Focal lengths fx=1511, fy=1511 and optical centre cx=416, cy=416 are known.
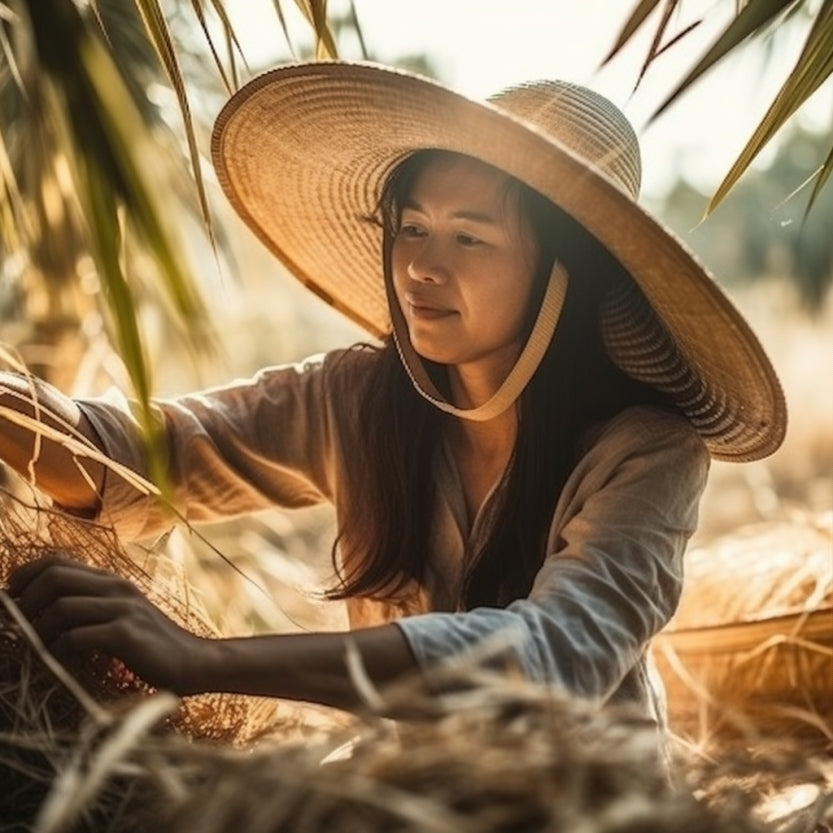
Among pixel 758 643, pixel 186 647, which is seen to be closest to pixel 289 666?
pixel 186 647

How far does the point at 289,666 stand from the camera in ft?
2.97

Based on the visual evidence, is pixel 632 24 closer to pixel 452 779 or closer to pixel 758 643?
pixel 452 779

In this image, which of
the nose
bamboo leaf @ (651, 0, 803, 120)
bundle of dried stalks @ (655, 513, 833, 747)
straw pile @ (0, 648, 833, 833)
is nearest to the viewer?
straw pile @ (0, 648, 833, 833)

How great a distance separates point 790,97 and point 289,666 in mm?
577

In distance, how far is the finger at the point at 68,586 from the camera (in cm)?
92

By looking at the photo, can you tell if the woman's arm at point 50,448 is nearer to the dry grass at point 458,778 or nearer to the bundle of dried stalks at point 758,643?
the dry grass at point 458,778

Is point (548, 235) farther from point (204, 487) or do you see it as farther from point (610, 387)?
point (204, 487)

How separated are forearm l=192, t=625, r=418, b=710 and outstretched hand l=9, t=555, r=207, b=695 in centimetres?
1

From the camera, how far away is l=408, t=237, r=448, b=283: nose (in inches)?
48.1

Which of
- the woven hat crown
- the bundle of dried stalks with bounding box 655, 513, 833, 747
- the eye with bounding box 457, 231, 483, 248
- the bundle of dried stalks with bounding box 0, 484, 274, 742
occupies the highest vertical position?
the woven hat crown

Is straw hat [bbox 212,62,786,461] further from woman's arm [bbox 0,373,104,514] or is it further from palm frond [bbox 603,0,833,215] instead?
woman's arm [bbox 0,373,104,514]

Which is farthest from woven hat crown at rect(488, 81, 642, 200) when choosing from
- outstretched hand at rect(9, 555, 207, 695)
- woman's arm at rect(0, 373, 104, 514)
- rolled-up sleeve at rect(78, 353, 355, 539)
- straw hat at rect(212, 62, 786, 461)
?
outstretched hand at rect(9, 555, 207, 695)

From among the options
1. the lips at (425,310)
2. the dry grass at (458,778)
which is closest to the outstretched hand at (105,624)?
the dry grass at (458,778)

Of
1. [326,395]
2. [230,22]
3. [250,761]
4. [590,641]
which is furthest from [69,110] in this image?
[326,395]
